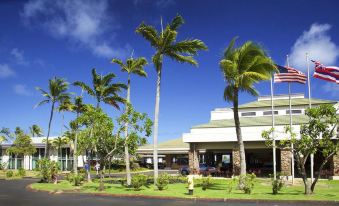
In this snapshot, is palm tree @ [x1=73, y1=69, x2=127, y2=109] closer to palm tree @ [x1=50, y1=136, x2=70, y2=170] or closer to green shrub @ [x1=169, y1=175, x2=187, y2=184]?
green shrub @ [x1=169, y1=175, x2=187, y2=184]

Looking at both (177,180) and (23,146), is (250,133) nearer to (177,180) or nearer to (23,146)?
(177,180)

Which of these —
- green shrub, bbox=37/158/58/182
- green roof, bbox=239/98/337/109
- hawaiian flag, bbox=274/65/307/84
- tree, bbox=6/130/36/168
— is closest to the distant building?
green roof, bbox=239/98/337/109

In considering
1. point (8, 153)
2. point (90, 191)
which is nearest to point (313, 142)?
point (90, 191)

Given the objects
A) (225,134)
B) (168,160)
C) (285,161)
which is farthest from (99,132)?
(168,160)

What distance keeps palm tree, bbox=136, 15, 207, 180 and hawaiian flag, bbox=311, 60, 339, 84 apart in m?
8.33

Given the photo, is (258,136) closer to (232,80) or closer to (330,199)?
(232,80)

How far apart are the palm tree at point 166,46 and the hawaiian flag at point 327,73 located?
27.3ft

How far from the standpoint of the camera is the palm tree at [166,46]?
29.4 m

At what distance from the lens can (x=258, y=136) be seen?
1660 inches

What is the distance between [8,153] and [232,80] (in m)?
50.4

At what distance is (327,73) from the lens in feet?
99.3

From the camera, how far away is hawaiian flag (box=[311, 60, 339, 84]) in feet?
98.7

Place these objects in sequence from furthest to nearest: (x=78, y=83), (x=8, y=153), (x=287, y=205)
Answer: (x=8, y=153) → (x=78, y=83) → (x=287, y=205)

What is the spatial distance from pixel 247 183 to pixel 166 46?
11047mm
